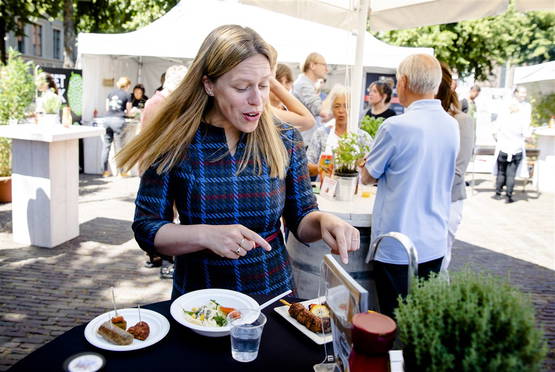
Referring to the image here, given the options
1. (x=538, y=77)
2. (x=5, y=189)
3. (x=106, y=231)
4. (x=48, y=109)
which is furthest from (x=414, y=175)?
(x=538, y=77)

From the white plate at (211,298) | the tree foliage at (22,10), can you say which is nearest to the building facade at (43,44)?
the tree foliage at (22,10)

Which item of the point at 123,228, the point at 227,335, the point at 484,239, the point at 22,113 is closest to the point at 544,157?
the point at 484,239

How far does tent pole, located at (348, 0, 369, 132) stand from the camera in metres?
3.99

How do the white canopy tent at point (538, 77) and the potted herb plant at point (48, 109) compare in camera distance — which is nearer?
the potted herb plant at point (48, 109)

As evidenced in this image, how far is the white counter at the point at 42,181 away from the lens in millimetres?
5312

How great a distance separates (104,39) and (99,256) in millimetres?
5620

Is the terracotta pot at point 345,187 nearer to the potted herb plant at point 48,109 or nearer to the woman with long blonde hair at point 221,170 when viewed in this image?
the woman with long blonde hair at point 221,170

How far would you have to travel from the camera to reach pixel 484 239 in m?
7.01

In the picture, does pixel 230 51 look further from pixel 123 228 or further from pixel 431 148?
pixel 123 228

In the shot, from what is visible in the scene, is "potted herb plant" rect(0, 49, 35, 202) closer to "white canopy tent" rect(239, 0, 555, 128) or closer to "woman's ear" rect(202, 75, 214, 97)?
"white canopy tent" rect(239, 0, 555, 128)

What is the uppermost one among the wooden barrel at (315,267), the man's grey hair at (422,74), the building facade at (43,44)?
the building facade at (43,44)

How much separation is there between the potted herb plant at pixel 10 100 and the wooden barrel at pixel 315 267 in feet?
19.7

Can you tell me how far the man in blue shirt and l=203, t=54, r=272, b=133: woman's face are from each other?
1.26 meters

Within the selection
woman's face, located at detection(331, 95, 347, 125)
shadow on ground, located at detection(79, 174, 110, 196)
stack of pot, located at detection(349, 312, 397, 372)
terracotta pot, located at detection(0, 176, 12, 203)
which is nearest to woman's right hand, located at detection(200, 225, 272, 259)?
stack of pot, located at detection(349, 312, 397, 372)
